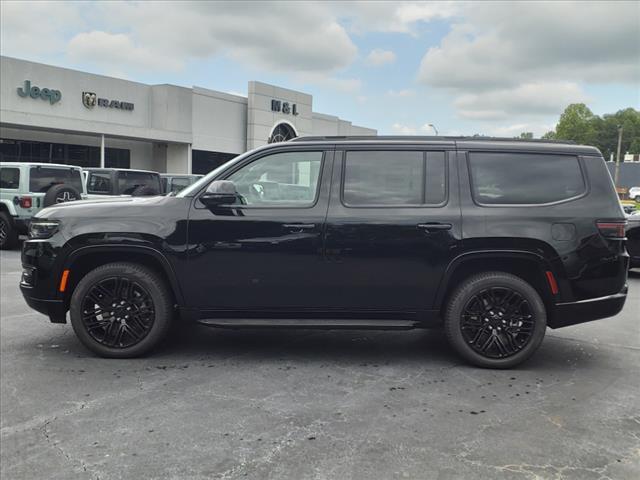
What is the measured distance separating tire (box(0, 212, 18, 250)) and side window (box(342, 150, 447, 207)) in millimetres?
10643

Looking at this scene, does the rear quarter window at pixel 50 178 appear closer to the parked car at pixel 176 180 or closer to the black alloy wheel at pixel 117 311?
the parked car at pixel 176 180

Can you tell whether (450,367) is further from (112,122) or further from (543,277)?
(112,122)

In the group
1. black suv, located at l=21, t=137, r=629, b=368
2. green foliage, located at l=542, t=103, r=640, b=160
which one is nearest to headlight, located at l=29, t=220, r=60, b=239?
black suv, located at l=21, t=137, r=629, b=368

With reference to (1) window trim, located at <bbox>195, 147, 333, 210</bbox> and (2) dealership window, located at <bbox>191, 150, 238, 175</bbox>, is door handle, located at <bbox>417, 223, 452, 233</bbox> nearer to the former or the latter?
(1) window trim, located at <bbox>195, 147, 333, 210</bbox>

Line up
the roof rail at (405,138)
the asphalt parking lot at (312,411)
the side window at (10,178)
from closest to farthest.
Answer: the asphalt parking lot at (312,411), the roof rail at (405,138), the side window at (10,178)

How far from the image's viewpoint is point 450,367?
480 centimetres

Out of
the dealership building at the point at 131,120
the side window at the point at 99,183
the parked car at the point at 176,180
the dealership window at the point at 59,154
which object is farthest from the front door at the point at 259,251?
the dealership window at the point at 59,154

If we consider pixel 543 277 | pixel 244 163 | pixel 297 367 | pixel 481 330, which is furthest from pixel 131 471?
pixel 543 277

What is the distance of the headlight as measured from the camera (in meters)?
4.84

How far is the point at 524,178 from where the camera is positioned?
15.7 feet

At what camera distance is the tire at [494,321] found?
4676 millimetres

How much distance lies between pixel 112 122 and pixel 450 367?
1177 inches

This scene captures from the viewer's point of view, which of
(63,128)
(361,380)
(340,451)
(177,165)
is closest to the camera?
(340,451)

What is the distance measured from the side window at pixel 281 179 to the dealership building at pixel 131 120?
24.7 metres
